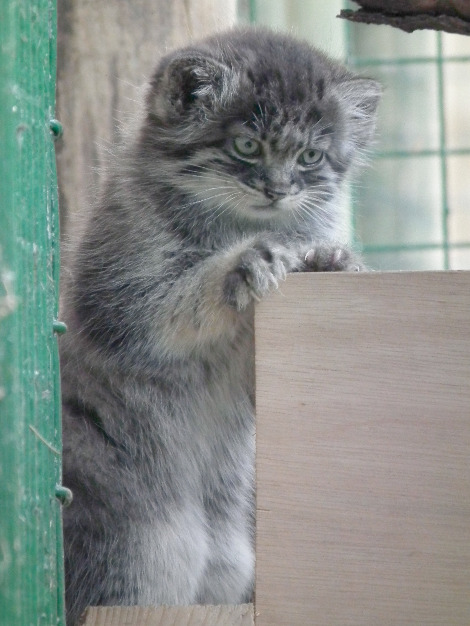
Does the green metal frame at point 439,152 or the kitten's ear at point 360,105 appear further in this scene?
the green metal frame at point 439,152

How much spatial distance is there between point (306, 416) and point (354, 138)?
52.5 inches

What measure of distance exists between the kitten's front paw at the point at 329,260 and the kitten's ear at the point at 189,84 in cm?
60

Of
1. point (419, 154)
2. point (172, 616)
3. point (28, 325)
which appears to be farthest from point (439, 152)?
point (28, 325)

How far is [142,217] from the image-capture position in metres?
3.14

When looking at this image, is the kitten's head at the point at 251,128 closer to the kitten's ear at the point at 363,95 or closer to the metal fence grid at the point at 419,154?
the kitten's ear at the point at 363,95

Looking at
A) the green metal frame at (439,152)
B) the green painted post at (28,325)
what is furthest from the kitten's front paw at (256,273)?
the green metal frame at (439,152)

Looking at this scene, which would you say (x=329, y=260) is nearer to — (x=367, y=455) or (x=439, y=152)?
(x=367, y=455)

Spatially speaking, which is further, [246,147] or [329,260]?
[246,147]

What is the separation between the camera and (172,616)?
2.61 metres

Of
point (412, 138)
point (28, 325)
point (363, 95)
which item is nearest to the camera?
point (28, 325)

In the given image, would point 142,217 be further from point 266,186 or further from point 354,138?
point 354,138

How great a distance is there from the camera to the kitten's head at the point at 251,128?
9.84 ft

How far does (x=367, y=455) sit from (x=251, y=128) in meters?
1.10

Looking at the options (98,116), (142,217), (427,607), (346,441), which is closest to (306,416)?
(346,441)
